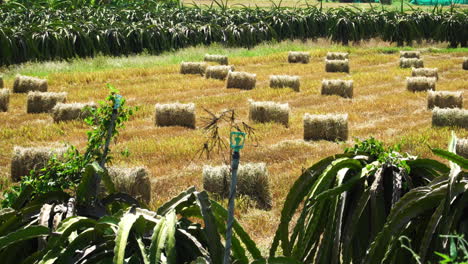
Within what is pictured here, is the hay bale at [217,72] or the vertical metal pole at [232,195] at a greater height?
the vertical metal pole at [232,195]

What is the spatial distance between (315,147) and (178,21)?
809 inches

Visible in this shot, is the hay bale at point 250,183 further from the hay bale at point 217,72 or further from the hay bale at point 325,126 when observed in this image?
the hay bale at point 217,72

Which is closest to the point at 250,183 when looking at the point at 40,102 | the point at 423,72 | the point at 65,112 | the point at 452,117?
the point at 452,117

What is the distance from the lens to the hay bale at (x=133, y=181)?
8.83 m

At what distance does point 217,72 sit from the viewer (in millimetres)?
21500

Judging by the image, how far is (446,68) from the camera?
83.5 feet

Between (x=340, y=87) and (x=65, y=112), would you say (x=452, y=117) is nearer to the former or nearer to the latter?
(x=340, y=87)

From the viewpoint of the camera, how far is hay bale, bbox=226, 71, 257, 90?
19625 millimetres

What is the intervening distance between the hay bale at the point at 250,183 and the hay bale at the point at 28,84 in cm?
995

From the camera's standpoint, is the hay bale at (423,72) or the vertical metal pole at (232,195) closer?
the vertical metal pole at (232,195)

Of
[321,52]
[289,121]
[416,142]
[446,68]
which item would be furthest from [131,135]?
[321,52]

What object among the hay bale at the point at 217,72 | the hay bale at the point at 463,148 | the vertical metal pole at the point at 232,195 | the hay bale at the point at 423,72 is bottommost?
Result: the hay bale at the point at 423,72

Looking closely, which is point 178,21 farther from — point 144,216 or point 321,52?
point 144,216

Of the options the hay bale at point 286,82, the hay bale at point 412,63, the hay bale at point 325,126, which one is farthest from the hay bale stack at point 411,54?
the hay bale at point 325,126
